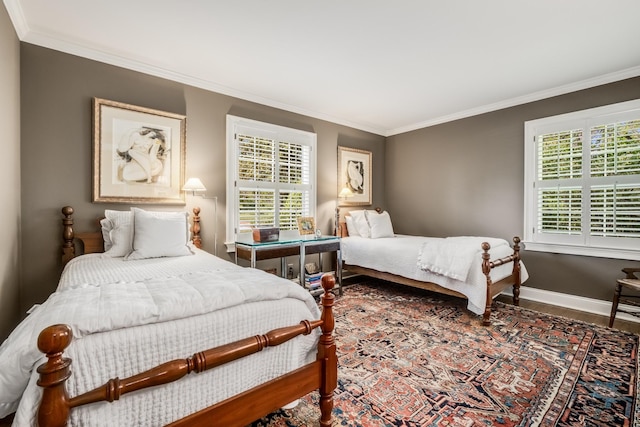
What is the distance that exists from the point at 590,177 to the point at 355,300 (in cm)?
303

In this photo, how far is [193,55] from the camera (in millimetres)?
2826

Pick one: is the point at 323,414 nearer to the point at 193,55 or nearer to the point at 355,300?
the point at 355,300

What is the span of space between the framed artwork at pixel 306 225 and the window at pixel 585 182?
2.76 metres

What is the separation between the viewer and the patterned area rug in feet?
5.52

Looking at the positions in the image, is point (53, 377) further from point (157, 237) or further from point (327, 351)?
point (157, 237)

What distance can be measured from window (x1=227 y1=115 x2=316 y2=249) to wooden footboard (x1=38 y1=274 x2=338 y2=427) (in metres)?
2.32

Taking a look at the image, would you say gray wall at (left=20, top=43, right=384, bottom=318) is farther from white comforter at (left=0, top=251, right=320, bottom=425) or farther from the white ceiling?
white comforter at (left=0, top=251, right=320, bottom=425)

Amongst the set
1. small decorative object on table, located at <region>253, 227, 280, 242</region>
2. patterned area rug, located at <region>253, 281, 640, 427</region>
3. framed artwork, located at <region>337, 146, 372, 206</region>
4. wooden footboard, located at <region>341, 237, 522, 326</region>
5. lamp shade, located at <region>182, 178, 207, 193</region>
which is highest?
framed artwork, located at <region>337, 146, 372, 206</region>

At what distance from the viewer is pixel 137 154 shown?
2.96m

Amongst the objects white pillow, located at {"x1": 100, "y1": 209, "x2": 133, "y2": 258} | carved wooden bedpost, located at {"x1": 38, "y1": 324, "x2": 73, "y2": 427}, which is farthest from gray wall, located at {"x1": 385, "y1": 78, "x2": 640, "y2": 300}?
carved wooden bedpost, located at {"x1": 38, "y1": 324, "x2": 73, "y2": 427}

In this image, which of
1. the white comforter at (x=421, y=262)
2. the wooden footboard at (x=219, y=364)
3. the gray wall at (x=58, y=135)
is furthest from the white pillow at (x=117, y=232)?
the white comforter at (x=421, y=262)

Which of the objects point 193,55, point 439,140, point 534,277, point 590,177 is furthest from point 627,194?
point 193,55

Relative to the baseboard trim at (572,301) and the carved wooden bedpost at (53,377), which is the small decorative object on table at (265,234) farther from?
the baseboard trim at (572,301)

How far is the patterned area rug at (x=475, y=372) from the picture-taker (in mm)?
1684
